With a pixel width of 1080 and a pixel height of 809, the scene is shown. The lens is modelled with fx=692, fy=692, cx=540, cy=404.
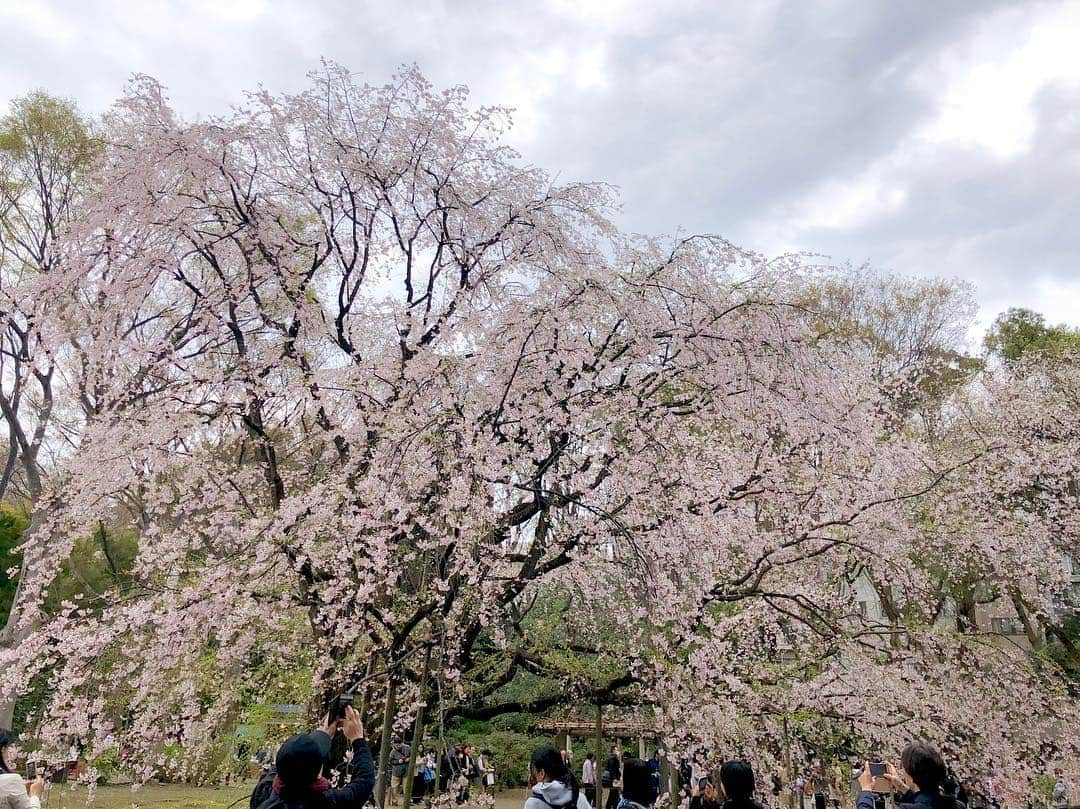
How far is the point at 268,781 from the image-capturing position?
2965 mm

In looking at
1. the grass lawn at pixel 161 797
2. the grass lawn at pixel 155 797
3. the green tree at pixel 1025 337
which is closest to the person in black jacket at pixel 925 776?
the grass lawn at pixel 161 797

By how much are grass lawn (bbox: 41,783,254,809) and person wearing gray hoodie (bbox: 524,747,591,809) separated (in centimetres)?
723

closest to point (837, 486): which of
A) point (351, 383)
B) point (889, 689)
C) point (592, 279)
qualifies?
point (889, 689)

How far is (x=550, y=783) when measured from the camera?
3.46 m

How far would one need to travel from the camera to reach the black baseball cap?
215 centimetres

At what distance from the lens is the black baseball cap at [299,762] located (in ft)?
7.05

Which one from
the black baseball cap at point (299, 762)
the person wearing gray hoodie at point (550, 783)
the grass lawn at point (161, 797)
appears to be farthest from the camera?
the grass lawn at point (161, 797)

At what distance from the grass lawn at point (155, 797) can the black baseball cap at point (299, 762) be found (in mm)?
8271

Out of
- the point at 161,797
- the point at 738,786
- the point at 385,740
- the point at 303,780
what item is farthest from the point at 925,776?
the point at 161,797

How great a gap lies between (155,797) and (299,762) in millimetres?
13140

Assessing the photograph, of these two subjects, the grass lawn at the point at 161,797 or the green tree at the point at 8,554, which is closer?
the grass lawn at the point at 161,797

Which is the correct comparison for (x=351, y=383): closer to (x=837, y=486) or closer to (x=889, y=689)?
(x=837, y=486)

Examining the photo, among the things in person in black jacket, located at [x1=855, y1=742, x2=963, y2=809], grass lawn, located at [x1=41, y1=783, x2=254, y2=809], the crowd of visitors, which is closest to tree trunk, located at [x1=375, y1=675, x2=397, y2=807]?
the crowd of visitors

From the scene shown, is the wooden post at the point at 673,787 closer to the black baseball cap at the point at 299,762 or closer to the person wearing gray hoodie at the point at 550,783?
the person wearing gray hoodie at the point at 550,783
